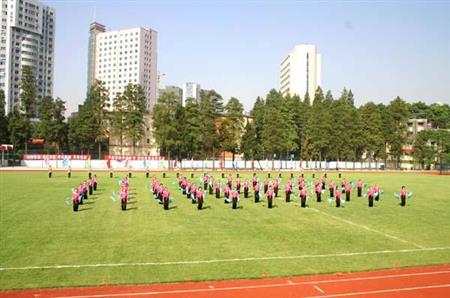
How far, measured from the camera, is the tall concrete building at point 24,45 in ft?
463

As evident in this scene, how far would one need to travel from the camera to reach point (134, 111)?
7800 cm

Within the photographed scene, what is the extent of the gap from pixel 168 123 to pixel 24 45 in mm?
94830

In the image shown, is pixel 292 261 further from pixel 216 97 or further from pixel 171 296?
pixel 216 97

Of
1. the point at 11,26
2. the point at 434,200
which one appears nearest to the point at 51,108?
the point at 434,200

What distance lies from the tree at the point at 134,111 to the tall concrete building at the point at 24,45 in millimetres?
74038

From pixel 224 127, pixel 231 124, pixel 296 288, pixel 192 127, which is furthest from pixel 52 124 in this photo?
pixel 296 288

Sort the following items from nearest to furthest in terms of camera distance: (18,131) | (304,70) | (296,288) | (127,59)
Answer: (296,288), (18,131), (304,70), (127,59)

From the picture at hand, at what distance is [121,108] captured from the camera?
79438 mm

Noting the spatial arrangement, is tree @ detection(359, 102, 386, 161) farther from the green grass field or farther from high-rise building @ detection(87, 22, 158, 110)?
high-rise building @ detection(87, 22, 158, 110)

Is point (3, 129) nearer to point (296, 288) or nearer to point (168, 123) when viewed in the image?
point (168, 123)

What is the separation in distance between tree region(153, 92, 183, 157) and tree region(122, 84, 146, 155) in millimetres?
4493

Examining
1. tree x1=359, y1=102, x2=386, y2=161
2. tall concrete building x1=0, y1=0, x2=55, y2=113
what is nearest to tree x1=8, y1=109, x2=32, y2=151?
tree x1=359, y1=102, x2=386, y2=161

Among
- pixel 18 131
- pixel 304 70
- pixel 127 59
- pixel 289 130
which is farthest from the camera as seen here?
pixel 127 59

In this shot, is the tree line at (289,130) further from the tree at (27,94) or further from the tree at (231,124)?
the tree at (27,94)
